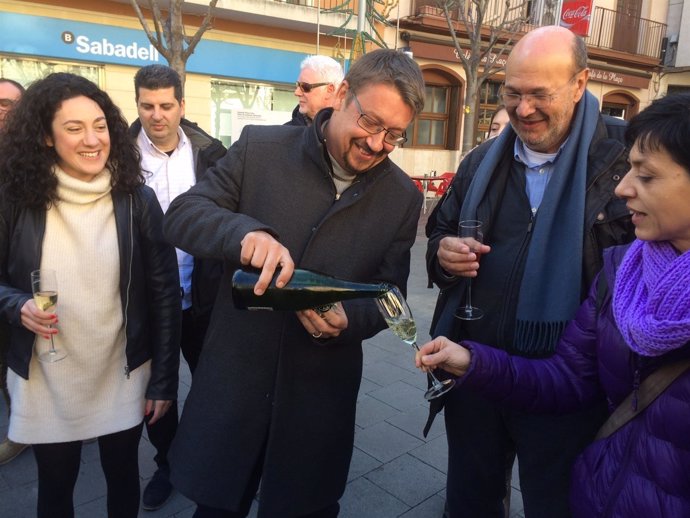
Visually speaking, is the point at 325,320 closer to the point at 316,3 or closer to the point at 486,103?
the point at 316,3

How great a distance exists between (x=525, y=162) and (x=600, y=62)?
2046cm

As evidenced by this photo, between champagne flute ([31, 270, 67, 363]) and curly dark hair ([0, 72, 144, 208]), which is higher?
curly dark hair ([0, 72, 144, 208])

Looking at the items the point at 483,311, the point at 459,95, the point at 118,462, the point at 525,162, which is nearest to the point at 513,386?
the point at 483,311

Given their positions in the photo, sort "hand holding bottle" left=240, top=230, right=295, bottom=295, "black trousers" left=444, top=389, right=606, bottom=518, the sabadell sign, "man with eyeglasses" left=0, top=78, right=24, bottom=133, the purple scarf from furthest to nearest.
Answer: the sabadell sign, "man with eyeglasses" left=0, top=78, right=24, bottom=133, "black trousers" left=444, top=389, right=606, bottom=518, "hand holding bottle" left=240, top=230, right=295, bottom=295, the purple scarf

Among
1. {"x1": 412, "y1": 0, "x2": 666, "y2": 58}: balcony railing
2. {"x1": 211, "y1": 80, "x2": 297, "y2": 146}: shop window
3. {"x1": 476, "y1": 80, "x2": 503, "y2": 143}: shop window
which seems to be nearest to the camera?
{"x1": 211, "y1": 80, "x2": 297, "y2": 146}: shop window

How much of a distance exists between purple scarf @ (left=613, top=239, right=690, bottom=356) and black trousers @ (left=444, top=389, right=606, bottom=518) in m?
0.57

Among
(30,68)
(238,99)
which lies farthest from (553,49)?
(238,99)

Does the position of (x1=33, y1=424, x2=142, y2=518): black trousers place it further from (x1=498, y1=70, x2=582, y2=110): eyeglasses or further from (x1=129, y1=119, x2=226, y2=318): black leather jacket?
(x1=498, y1=70, x2=582, y2=110): eyeglasses

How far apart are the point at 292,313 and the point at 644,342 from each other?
3.60 ft

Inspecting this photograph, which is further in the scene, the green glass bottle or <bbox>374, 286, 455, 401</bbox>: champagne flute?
<bbox>374, 286, 455, 401</bbox>: champagne flute

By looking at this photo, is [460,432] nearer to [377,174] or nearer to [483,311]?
[483,311]

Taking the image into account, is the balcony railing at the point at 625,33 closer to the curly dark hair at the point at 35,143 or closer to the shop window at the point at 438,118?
the shop window at the point at 438,118

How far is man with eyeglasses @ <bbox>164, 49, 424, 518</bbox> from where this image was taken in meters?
1.86

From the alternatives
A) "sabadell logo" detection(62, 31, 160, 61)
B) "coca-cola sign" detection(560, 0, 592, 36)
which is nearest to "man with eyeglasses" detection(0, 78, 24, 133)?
"sabadell logo" detection(62, 31, 160, 61)
